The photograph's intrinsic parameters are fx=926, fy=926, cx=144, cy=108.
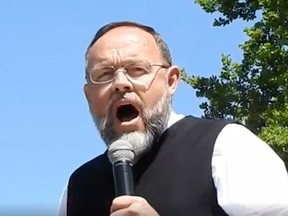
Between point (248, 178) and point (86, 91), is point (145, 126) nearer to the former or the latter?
point (86, 91)

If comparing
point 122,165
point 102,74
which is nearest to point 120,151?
point 122,165

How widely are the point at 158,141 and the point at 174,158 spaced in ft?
0.37

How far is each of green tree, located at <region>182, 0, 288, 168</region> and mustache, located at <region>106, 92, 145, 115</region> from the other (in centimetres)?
961

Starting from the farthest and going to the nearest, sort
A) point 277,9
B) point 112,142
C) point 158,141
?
point 277,9, point 158,141, point 112,142

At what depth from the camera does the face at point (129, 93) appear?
3449 mm

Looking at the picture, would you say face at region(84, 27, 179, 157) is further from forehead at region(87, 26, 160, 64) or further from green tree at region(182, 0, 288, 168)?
green tree at region(182, 0, 288, 168)

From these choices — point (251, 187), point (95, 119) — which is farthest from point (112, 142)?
point (251, 187)

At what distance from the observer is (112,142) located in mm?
3439

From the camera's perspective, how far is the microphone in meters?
3.12

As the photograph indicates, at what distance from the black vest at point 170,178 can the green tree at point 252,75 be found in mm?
9246

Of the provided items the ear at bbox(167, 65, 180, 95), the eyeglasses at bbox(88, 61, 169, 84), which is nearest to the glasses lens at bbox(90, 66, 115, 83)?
the eyeglasses at bbox(88, 61, 169, 84)

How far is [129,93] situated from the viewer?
3.46 m

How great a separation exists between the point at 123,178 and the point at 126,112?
1.16 feet

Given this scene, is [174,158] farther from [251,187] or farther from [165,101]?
[251,187]
